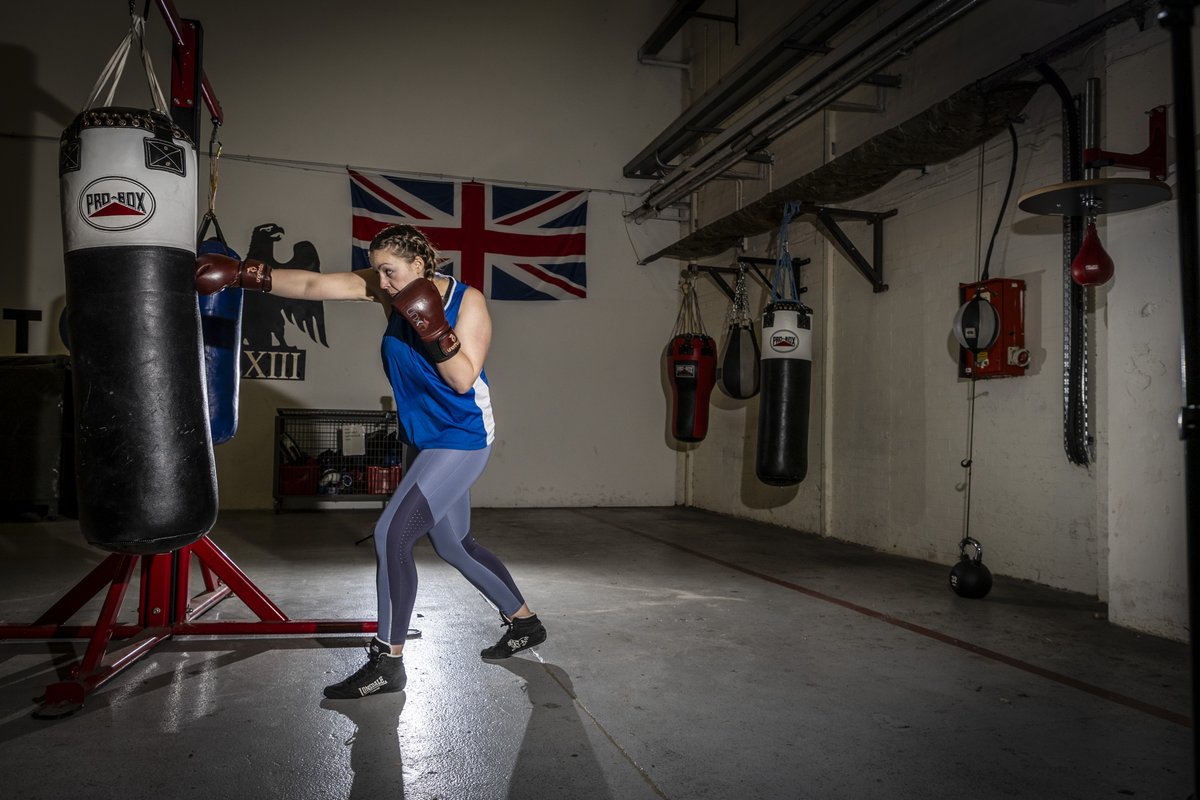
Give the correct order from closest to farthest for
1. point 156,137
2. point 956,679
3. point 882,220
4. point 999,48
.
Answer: point 156,137
point 956,679
point 999,48
point 882,220

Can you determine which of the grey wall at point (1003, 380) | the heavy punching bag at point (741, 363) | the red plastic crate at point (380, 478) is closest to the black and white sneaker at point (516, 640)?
the grey wall at point (1003, 380)

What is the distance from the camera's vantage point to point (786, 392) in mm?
5281

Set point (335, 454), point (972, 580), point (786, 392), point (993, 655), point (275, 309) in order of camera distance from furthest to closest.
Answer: point (275, 309) → point (335, 454) → point (786, 392) → point (972, 580) → point (993, 655)

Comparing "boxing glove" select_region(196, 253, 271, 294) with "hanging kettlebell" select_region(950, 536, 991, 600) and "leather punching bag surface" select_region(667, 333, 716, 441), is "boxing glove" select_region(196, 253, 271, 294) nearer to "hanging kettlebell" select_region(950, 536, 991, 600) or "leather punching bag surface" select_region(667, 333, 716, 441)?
"hanging kettlebell" select_region(950, 536, 991, 600)

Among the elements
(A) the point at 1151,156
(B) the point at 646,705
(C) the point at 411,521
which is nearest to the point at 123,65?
(C) the point at 411,521

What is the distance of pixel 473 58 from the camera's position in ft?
27.9

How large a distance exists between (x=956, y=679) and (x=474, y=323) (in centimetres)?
201

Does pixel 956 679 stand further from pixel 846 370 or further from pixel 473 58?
pixel 473 58

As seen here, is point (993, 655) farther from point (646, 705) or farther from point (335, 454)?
point (335, 454)

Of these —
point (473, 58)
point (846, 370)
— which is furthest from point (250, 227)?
point (846, 370)

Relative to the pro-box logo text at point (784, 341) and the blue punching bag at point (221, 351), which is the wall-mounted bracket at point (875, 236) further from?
the blue punching bag at point (221, 351)

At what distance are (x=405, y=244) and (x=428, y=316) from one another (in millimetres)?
347

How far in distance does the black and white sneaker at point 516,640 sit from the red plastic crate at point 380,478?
15.7 feet

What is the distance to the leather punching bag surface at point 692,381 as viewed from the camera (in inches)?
272
